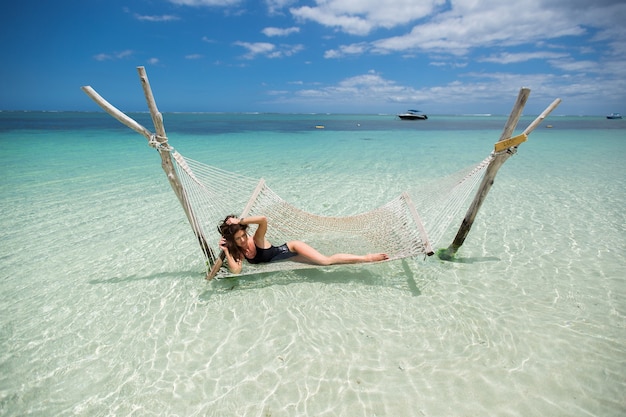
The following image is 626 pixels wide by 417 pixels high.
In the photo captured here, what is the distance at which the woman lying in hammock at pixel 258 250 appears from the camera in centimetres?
322

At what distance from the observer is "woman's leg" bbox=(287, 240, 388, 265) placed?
3342 millimetres

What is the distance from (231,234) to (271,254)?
0.51m

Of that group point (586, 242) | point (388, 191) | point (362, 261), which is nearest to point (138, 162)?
point (388, 191)

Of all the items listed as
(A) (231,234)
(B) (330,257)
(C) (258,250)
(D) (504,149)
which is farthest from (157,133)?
(D) (504,149)

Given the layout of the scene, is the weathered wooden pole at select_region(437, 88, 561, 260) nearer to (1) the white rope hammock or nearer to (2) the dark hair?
(1) the white rope hammock

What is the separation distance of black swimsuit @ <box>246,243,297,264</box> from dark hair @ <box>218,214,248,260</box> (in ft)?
0.59

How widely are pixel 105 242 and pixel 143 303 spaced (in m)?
1.90

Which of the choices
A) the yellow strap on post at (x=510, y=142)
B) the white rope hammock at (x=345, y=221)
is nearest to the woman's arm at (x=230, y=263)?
the white rope hammock at (x=345, y=221)

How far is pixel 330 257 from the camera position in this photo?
11.2ft

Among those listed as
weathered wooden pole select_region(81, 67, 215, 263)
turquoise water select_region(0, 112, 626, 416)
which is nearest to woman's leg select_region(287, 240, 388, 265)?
turquoise water select_region(0, 112, 626, 416)

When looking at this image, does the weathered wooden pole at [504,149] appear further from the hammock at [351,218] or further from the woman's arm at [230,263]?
the woman's arm at [230,263]

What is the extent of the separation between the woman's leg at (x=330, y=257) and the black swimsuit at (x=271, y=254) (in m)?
0.08

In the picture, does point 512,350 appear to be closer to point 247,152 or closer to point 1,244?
point 1,244

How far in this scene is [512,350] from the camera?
2.51 m
